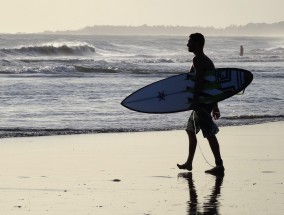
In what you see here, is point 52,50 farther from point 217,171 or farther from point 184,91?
point 217,171

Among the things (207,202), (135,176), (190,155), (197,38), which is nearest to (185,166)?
(190,155)

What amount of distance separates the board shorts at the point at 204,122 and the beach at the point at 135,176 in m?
0.43

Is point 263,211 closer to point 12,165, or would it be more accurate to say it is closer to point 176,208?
point 176,208

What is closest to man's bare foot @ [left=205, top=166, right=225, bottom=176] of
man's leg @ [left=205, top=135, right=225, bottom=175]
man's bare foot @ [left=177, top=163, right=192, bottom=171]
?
man's leg @ [left=205, top=135, right=225, bottom=175]

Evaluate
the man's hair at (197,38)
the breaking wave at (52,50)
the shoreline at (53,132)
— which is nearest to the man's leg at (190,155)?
the man's hair at (197,38)

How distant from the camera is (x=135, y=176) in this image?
8.59m

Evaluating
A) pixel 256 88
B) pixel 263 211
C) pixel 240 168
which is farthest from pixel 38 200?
pixel 256 88

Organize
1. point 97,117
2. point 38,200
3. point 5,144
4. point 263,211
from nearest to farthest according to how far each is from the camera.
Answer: point 263,211, point 38,200, point 5,144, point 97,117

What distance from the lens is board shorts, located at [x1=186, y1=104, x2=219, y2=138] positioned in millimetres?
9094

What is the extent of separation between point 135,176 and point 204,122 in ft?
3.35

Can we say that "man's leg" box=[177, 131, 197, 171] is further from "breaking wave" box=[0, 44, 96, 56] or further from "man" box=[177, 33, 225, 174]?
"breaking wave" box=[0, 44, 96, 56]

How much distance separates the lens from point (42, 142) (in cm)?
1166

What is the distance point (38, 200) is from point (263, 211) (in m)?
1.83

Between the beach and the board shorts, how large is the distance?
0.43m
